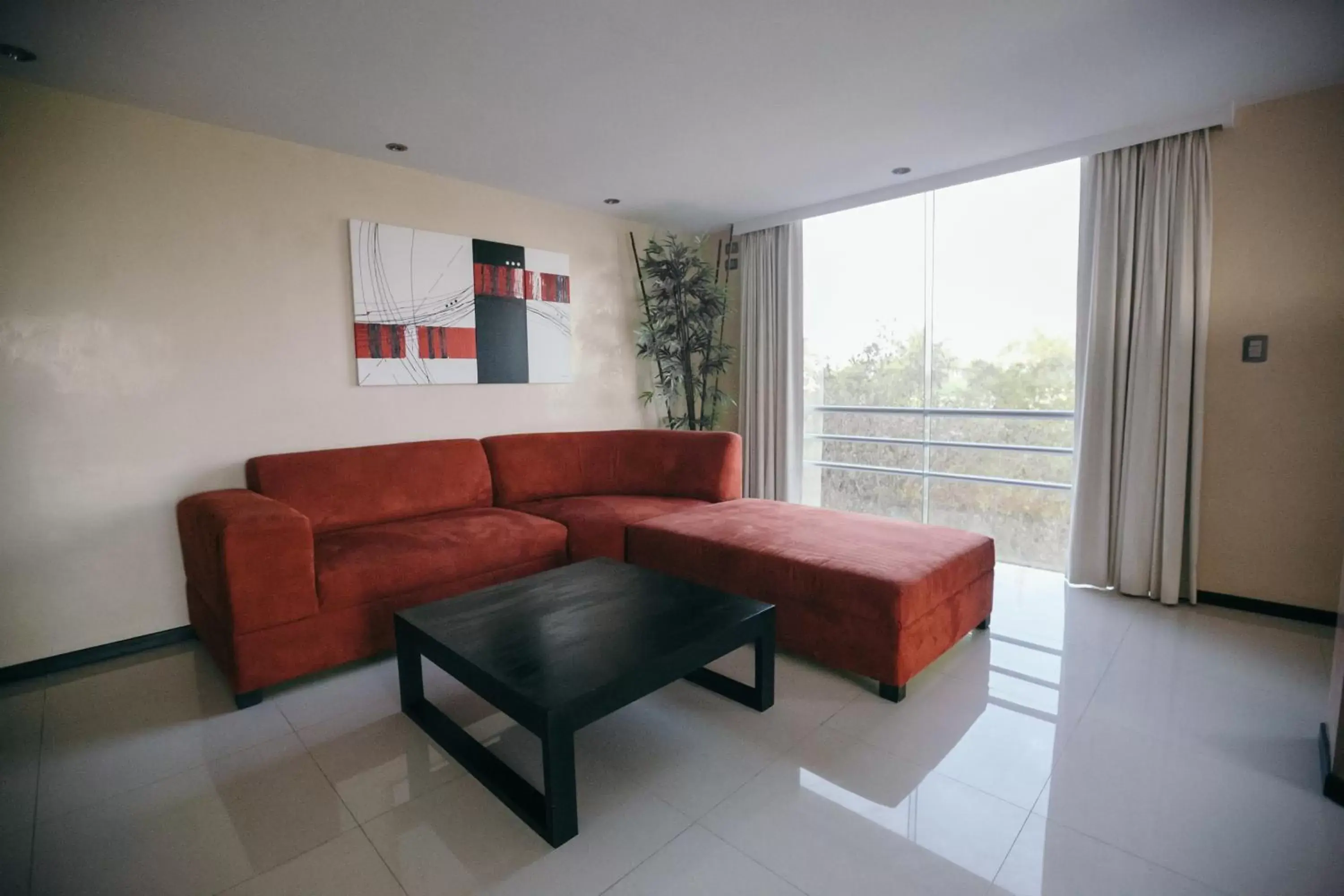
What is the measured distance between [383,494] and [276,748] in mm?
1407

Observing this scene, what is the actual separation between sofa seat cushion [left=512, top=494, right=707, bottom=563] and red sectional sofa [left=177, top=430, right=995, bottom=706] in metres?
0.01

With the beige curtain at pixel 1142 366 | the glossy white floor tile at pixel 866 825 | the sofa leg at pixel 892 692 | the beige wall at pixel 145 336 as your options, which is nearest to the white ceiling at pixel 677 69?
the beige wall at pixel 145 336

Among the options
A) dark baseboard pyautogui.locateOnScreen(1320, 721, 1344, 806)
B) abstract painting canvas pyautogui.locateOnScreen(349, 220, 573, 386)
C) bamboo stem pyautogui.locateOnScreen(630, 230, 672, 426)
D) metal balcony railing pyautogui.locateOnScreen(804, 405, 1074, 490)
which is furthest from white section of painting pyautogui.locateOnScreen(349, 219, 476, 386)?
dark baseboard pyautogui.locateOnScreen(1320, 721, 1344, 806)

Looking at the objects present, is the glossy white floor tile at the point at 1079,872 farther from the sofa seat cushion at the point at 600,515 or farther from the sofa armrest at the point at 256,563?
the sofa armrest at the point at 256,563

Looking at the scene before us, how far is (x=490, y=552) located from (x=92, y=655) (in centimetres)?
168

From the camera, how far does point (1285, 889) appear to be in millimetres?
1301

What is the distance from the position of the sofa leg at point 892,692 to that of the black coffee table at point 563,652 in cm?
41

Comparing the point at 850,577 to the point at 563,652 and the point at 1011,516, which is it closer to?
the point at 563,652

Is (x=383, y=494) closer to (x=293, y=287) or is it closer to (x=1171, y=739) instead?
(x=293, y=287)

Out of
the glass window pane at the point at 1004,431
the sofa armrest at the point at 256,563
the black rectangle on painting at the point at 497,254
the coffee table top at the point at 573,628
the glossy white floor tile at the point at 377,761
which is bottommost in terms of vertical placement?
the glossy white floor tile at the point at 377,761

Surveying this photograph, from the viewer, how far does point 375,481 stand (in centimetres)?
307

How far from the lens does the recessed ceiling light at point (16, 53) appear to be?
207 cm

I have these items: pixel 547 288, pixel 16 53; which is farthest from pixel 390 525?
pixel 16 53

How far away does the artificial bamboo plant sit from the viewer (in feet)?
14.6
